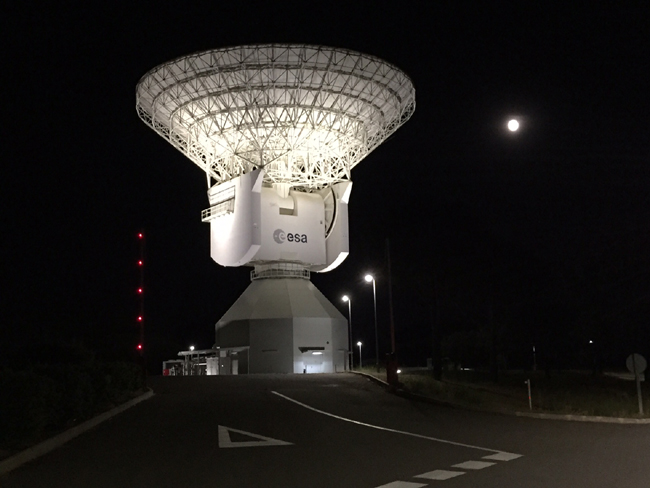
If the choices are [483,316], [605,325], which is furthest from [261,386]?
[605,325]

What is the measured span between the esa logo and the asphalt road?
22.7m

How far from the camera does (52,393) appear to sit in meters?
15.2

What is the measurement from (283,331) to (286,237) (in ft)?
21.5

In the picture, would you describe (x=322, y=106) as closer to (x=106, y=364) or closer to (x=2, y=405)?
(x=106, y=364)

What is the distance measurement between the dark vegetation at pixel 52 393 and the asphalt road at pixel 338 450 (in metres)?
0.73

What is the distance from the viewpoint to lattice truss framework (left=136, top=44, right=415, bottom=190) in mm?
36875

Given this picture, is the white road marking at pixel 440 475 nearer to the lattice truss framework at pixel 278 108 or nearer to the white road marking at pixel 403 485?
the white road marking at pixel 403 485

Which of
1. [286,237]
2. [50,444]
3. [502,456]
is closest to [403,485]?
[502,456]

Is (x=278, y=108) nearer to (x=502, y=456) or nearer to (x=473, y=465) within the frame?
(x=502, y=456)

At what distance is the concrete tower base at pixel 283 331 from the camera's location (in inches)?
1864

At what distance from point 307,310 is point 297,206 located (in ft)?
24.6

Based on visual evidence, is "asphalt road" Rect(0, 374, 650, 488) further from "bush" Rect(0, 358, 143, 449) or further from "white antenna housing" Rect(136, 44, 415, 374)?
"white antenna housing" Rect(136, 44, 415, 374)

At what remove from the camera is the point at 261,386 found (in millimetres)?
31719

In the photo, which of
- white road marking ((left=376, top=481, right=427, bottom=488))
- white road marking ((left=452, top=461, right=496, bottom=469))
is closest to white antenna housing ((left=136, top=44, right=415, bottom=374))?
white road marking ((left=452, top=461, right=496, bottom=469))
